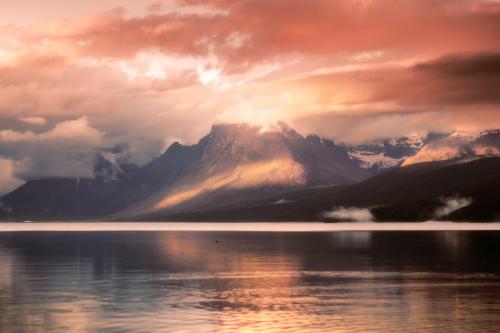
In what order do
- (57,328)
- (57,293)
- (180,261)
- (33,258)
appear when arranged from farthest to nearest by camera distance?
(33,258), (180,261), (57,293), (57,328)

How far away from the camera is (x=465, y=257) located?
143000 millimetres

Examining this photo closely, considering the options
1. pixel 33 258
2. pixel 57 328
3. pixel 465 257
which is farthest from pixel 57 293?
pixel 465 257

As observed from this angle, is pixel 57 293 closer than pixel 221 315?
No

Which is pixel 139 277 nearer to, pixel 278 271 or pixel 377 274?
pixel 278 271

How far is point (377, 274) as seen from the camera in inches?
4208

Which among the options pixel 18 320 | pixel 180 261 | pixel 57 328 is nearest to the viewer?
pixel 57 328

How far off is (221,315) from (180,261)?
72.9 m

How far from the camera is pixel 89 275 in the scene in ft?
357

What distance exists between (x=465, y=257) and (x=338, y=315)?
82.2m

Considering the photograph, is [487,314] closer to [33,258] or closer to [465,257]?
[465,257]

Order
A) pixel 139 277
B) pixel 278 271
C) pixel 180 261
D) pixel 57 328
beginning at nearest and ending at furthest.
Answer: pixel 57 328, pixel 139 277, pixel 278 271, pixel 180 261

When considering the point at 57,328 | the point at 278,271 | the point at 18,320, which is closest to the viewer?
the point at 57,328

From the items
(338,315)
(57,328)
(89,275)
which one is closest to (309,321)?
(338,315)

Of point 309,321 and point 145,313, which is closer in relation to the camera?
point 309,321
